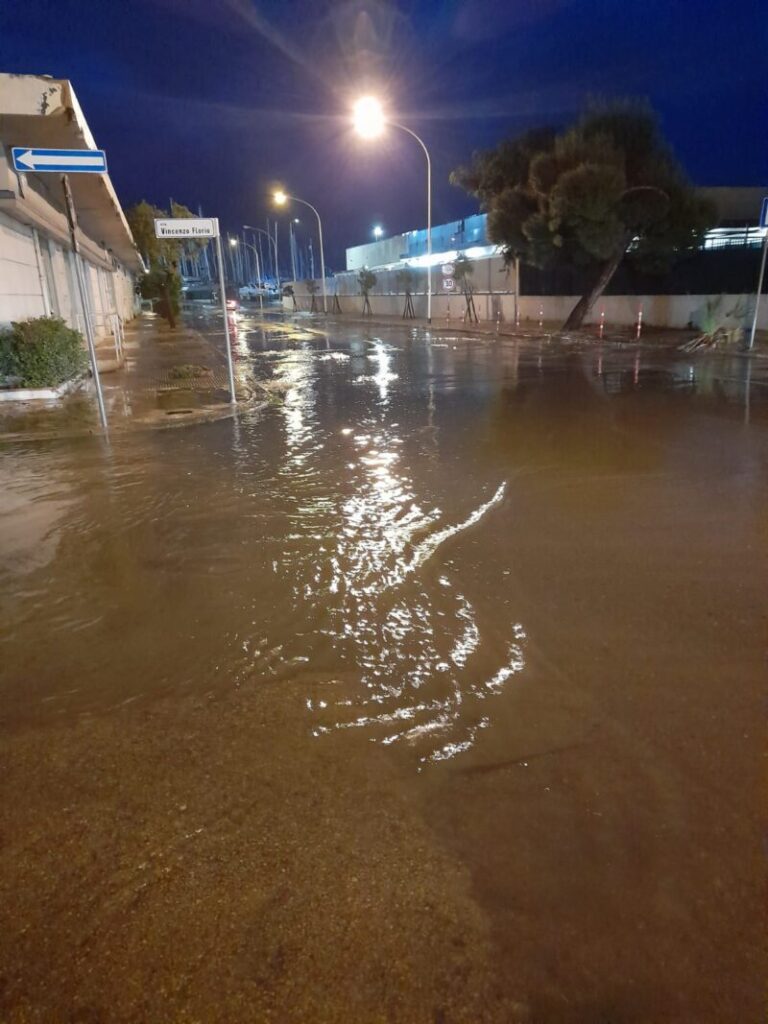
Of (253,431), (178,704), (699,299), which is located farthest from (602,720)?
(699,299)

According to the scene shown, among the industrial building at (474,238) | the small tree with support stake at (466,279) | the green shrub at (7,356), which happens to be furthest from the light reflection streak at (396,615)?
the small tree with support stake at (466,279)

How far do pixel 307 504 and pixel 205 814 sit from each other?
4186 millimetres

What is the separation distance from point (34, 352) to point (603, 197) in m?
19.2

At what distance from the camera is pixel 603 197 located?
78.2 ft

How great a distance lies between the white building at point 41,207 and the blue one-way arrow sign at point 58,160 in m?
3.93

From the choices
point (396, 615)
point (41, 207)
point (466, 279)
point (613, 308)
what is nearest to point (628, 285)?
point (613, 308)

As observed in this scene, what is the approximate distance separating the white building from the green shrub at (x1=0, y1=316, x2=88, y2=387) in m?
1.53

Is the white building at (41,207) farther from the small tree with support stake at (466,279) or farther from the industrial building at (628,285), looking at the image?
the small tree with support stake at (466,279)

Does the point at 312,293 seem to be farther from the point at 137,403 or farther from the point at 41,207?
the point at 137,403

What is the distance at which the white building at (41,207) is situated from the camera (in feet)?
38.2

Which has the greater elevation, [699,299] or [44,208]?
[44,208]

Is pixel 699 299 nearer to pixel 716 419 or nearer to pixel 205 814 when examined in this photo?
pixel 716 419

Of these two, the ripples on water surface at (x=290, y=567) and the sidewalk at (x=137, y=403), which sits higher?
the sidewalk at (x=137, y=403)

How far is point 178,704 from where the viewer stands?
11.7ft
